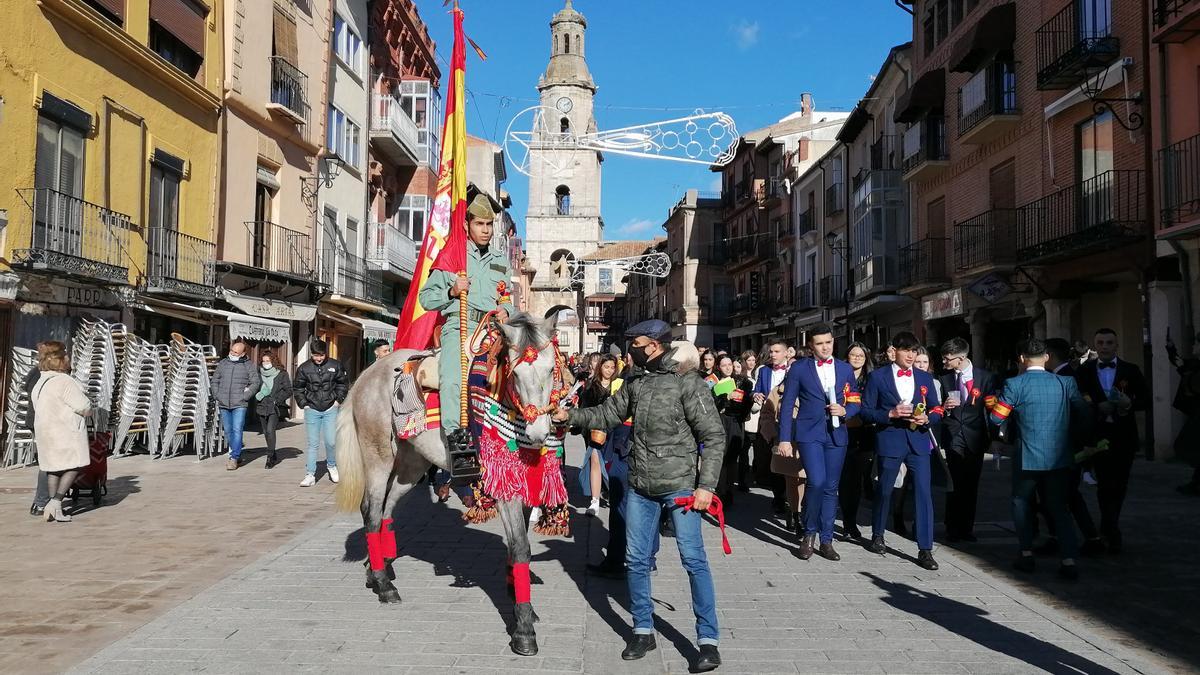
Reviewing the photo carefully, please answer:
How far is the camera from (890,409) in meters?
7.71

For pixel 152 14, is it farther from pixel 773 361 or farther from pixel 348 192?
pixel 773 361

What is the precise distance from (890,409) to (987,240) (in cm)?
1495

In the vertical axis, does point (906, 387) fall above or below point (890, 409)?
above

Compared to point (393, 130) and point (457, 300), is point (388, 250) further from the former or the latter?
point (457, 300)

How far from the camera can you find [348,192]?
2705cm

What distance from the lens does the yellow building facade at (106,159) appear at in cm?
1316

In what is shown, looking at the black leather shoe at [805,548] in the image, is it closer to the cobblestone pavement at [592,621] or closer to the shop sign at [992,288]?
the cobblestone pavement at [592,621]

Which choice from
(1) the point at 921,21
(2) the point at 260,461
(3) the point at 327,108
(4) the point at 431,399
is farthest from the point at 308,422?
(1) the point at 921,21

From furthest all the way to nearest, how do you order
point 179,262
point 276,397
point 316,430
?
point 179,262 → point 276,397 → point 316,430

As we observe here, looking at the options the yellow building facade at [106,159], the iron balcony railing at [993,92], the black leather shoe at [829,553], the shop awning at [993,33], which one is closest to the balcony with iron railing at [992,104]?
the iron balcony railing at [993,92]

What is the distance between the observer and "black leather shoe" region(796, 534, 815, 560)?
25.0ft

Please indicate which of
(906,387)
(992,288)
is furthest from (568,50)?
(906,387)

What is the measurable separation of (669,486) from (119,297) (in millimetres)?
13503

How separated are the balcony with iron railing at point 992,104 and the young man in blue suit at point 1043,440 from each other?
1496 cm
